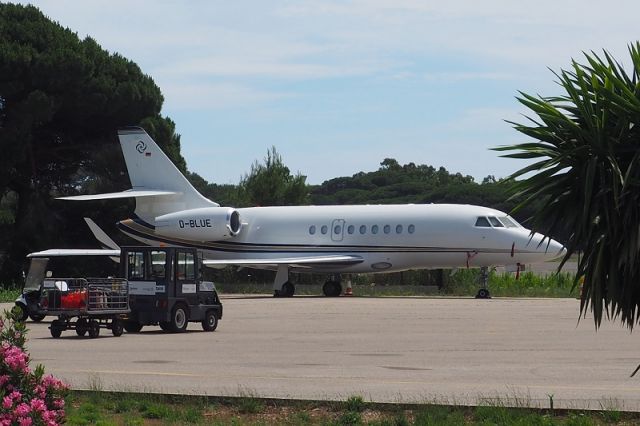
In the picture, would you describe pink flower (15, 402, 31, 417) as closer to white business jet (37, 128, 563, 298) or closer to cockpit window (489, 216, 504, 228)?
white business jet (37, 128, 563, 298)

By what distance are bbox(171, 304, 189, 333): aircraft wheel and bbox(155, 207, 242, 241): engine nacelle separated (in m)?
19.9

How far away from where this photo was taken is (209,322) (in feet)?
72.7

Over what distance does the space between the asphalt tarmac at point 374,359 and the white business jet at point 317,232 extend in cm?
1165

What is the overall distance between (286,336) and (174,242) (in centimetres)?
2373

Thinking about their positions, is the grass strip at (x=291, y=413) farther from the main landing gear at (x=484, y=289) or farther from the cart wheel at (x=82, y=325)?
the main landing gear at (x=484, y=289)

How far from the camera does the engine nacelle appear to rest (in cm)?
4175

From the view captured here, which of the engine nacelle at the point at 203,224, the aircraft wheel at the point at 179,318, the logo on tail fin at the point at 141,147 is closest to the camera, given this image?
the aircraft wheel at the point at 179,318

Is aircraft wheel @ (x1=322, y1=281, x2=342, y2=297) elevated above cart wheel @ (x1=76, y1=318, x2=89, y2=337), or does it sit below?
below

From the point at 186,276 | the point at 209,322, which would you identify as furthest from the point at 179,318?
the point at 186,276

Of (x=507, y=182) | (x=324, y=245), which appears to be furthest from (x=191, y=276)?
(x=324, y=245)

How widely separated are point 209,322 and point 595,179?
15604 mm

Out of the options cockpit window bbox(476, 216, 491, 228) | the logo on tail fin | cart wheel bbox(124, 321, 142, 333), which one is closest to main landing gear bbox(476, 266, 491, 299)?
cockpit window bbox(476, 216, 491, 228)

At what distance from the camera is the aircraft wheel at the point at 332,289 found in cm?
4091

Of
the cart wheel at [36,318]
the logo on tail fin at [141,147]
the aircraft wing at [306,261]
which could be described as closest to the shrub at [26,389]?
the cart wheel at [36,318]
